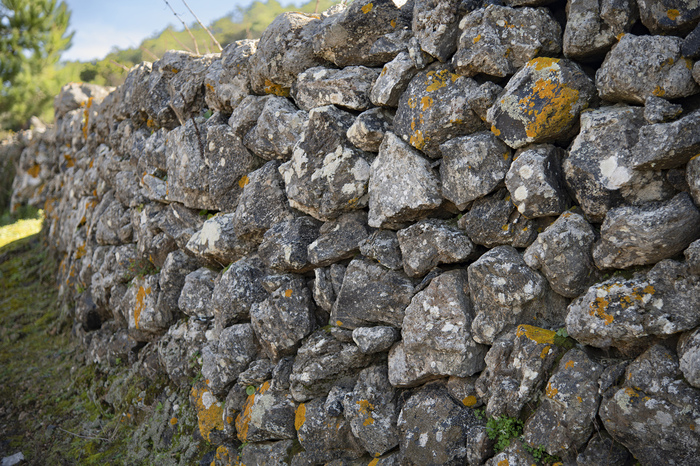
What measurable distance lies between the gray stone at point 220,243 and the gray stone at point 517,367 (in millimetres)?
2495

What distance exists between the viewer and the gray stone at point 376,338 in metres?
3.30

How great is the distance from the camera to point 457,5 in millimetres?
3094

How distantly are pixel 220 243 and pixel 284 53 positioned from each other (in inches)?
73.2

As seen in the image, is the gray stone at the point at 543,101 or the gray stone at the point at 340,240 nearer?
the gray stone at the point at 543,101

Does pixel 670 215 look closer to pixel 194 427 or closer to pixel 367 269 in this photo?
pixel 367 269

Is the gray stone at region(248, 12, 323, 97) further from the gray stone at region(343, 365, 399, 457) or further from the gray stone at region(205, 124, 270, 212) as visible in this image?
the gray stone at region(343, 365, 399, 457)

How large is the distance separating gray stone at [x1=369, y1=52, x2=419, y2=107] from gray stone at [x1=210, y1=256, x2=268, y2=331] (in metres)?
1.86

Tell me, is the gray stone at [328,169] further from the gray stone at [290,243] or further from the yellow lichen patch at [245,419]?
the yellow lichen patch at [245,419]

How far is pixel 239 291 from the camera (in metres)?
4.23

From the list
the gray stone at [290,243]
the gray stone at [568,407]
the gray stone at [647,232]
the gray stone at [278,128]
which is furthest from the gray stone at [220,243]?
the gray stone at [647,232]

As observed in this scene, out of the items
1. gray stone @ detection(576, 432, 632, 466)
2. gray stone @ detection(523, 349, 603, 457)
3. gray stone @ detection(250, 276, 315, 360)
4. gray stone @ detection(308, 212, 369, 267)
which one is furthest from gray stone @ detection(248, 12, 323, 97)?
gray stone @ detection(576, 432, 632, 466)

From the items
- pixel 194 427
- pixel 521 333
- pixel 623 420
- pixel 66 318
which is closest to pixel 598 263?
pixel 521 333

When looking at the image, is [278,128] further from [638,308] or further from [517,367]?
[638,308]

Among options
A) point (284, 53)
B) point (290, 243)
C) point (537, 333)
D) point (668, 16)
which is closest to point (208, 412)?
point (290, 243)
